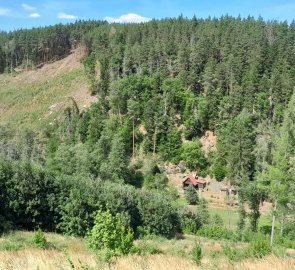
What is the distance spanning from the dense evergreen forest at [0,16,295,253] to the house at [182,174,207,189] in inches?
91.2

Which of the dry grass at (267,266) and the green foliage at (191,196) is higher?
the dry grass at (267,266)

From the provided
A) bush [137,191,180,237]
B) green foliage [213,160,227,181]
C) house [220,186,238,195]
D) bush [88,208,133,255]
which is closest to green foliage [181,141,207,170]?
green foliage [213,160,227,181]

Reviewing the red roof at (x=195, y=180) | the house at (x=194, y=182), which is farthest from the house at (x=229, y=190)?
the red roof at (x=195, y=180)

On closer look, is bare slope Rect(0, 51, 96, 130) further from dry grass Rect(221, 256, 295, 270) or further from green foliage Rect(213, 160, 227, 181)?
dry grass Rect(221, 256, 295, 270)

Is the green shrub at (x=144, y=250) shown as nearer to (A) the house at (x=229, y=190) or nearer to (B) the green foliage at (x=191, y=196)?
(B) the green foliage at (x=191, y=196)

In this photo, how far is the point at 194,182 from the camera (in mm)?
76625

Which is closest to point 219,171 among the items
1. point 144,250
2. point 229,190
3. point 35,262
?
point 229,190

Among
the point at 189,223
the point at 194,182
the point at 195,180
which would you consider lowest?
the point at 189,223

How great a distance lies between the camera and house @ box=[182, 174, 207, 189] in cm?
7662

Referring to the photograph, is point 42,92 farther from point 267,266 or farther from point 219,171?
point 267,266

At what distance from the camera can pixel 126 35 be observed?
12975 cm

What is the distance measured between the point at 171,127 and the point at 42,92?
4983cm

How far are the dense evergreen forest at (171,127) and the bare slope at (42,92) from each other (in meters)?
6.88

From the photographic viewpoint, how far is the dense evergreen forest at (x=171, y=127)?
4041cm
